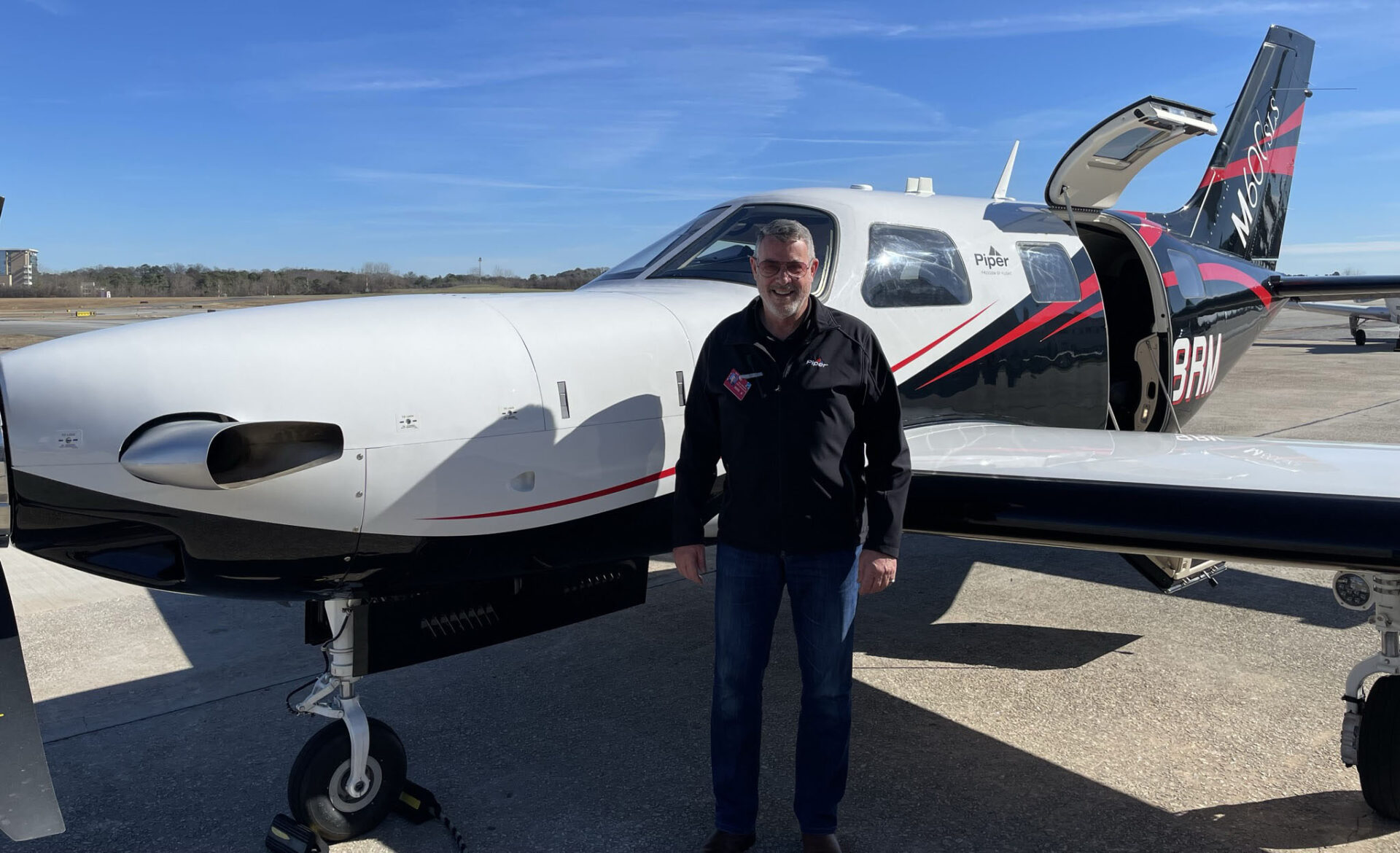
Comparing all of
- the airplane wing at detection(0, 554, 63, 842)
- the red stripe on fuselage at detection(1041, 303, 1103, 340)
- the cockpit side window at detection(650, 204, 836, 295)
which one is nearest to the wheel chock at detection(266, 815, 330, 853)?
the airplane wing at detection(0, 554, 63, 842)

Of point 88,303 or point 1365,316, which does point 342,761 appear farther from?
point 88,303

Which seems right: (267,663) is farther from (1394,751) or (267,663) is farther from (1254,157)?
(1254,157)

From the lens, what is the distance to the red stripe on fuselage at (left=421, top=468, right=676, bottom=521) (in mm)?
3117

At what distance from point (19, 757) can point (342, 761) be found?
0.93 m

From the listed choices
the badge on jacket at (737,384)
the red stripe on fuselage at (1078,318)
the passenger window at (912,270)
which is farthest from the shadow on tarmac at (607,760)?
the passenger window at (912,270)

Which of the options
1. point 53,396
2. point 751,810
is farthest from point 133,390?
point 751,810

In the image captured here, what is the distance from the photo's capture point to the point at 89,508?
2736 mm

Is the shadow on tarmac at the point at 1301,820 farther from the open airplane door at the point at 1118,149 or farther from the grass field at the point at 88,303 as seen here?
the grass field at the point at 88,303

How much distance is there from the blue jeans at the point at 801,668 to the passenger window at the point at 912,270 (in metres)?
1.77

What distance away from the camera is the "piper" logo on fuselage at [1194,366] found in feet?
20.7

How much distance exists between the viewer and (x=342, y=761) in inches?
133

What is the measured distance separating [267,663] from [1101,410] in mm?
4637

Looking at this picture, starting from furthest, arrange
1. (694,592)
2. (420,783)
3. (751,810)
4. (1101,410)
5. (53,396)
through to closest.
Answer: (694,592)
(1101,410)
(420,783)
(751,810)
(53,396)

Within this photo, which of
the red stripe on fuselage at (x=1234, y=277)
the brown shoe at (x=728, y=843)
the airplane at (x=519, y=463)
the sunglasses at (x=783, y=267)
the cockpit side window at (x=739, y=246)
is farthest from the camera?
the red stripe on fuselage at (x=1234, y=277)
